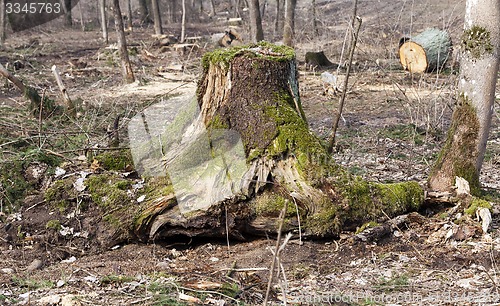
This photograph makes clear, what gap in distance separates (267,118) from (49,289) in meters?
2.16

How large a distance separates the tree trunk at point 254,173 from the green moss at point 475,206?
0.43m

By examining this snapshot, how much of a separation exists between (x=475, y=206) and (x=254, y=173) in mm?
1860

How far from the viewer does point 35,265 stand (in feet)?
14.0

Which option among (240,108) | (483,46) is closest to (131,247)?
(240,108)

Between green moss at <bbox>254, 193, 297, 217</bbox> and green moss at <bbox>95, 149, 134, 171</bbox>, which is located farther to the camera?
green moss at <bbox>95, 149, 134, 171</bbox>

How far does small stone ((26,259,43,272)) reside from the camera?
422cm

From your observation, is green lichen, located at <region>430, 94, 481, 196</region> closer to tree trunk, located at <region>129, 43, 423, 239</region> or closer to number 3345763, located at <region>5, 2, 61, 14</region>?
tree trunk, located at <region>129, 43, 423, 239</region>

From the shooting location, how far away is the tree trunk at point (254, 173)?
4.55m

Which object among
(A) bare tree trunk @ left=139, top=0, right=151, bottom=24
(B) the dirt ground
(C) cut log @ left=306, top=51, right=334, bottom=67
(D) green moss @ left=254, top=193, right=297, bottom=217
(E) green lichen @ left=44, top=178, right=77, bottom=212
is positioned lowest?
(B) the dirt ground

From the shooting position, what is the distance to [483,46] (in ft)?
15.5

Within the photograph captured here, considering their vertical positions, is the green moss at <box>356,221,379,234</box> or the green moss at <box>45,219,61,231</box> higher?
the green moss at <box>45,219,61,231</box>

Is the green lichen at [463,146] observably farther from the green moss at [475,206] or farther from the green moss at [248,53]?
the green moss at [248,53]

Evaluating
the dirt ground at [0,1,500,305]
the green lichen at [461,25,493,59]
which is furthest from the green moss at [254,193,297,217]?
the green lichen at [461,25,493,59]

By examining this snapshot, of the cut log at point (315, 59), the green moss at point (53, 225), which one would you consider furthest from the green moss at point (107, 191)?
the cut log at point (315, 59)
